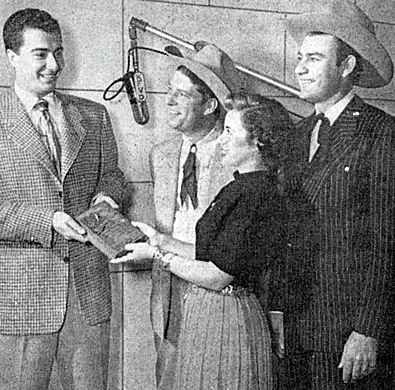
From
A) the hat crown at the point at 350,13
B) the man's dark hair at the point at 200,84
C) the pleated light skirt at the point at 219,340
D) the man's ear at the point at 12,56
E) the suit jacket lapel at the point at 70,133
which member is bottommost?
the pleated light skirt at the point at 219,340

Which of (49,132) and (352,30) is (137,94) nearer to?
(49,132)

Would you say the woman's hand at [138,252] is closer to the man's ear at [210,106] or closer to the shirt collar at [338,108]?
the man's ear at [210,106]

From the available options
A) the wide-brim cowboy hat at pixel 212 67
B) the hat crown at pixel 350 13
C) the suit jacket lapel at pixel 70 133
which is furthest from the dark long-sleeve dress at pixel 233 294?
the hat crown at pixel 350 13

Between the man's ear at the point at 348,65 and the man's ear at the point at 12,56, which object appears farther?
the man's ear at the point at 348,65

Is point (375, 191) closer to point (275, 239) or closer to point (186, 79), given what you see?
point (275, 239)

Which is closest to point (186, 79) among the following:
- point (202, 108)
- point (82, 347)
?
point (202, 108)

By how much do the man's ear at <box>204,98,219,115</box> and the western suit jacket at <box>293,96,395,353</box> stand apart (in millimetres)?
204

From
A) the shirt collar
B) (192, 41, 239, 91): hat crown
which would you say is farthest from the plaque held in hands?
the shirt collar

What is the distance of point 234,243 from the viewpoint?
4.73ft

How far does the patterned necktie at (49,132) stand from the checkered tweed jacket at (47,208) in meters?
0.01

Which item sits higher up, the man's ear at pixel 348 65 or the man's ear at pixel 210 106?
the man's ear at pixel 348 65

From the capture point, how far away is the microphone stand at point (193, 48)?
150 cm

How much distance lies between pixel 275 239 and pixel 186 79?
0.41 metres

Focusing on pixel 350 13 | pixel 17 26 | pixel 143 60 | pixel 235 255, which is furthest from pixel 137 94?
pixel 350 13
